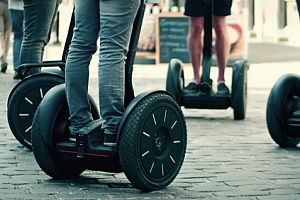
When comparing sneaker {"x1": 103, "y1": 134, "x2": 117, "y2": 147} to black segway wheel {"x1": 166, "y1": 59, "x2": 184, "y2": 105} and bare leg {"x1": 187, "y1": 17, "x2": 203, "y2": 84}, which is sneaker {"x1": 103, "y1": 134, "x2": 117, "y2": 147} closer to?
black segway wheel {"x1": 166, "y1": 59, "x2": 184, "y2": 105}

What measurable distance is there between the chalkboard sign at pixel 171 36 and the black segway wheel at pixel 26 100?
920 centimetres

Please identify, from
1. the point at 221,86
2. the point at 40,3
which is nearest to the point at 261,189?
the point at 40,3

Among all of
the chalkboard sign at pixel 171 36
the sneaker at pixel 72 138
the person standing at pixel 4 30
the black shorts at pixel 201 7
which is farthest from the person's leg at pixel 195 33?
the chalkboard sign at pixel 171 36

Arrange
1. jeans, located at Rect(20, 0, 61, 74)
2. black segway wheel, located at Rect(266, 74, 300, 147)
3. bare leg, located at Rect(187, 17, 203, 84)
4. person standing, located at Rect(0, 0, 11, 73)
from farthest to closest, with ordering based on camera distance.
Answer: person standing, located at Rect(0, 0, 11, 73)
bare leg, located at Rect(187, 17, 203, 84)
jeans, located at Rect(20, 0, 61, 74)
black segway wheel, located at Rect(266, 74, 300, 147)

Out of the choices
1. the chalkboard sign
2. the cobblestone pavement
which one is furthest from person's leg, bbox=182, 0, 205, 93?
the chalkboard sign

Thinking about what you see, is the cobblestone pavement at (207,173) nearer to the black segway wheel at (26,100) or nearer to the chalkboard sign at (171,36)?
the black segway wheel at (26,100)

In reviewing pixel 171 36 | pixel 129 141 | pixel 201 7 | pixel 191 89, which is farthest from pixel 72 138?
pixel 171 36

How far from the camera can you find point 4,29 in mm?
12445

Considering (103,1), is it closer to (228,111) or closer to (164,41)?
(228,111)

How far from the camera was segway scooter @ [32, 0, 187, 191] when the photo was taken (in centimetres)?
427

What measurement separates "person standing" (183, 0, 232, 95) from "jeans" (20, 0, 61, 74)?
5.87 ft

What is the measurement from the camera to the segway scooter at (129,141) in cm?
427

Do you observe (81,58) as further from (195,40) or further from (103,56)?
(195,40)

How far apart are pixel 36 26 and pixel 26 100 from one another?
77cm
